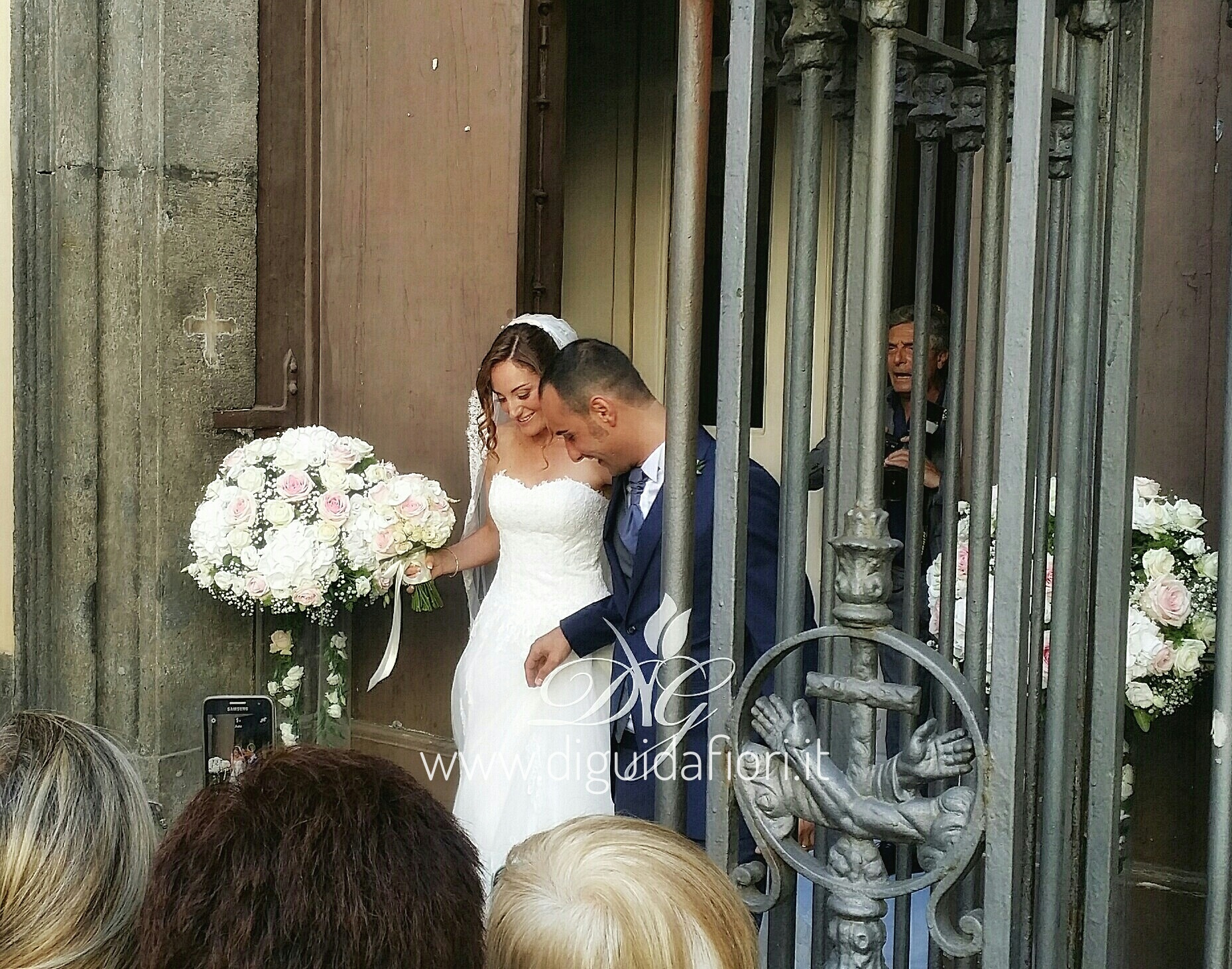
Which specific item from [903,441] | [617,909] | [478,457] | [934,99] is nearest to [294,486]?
[478,457]

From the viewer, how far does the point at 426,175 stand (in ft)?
14.2

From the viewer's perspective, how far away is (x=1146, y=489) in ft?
9.50

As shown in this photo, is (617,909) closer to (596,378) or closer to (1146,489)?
(1146,489)

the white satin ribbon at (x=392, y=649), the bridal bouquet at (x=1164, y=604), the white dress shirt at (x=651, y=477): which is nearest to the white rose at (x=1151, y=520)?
the bridal bouquet at (x=1164, y=604)

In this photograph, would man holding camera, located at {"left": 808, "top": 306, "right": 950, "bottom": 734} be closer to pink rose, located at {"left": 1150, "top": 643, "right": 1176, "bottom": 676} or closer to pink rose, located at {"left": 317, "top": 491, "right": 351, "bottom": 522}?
pink rose, located at {"left": 1150, "top": 643, "right": 1176, "bottom": 676}

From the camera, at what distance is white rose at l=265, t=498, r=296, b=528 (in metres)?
3.82

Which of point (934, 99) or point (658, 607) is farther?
point (658, 607)

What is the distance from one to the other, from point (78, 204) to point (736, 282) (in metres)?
3.60

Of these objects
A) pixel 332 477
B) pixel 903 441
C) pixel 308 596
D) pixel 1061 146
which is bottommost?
pixel 308 596

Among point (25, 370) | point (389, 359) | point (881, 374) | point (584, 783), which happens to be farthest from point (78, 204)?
point (881, 374)

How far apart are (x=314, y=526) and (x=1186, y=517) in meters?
2.30

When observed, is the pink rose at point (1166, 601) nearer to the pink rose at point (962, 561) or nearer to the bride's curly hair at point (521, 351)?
the pink rose at point (962, 561)

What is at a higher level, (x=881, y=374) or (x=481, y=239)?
(x=481, y=239)

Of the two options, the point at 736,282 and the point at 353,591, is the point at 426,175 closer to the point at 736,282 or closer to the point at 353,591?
the point at 353,591
